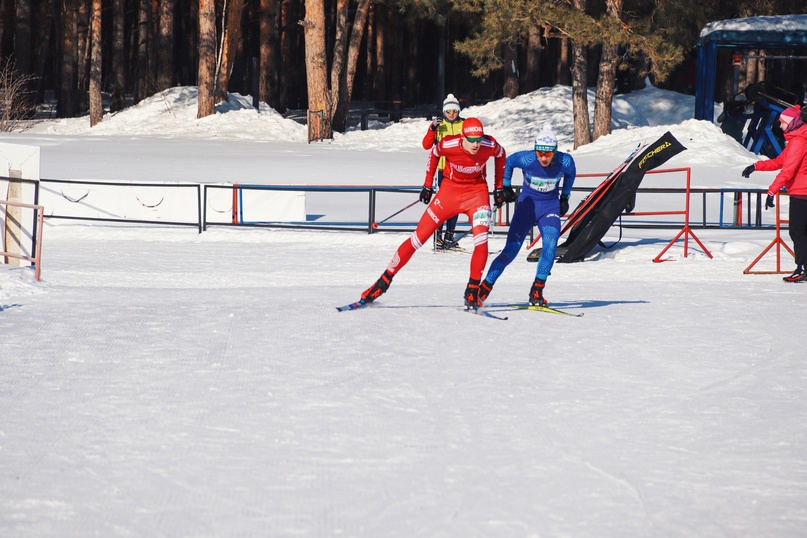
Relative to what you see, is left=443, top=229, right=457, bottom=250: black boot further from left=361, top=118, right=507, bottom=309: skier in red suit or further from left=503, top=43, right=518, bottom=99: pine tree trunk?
left=503, top=43, right=518, bottom=99: pine tree trunk

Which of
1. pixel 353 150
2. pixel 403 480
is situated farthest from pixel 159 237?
pixel 353 150

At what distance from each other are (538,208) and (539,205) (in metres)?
0.03

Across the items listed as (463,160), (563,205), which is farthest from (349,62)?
(463,160)

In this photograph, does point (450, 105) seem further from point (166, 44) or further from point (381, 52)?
point (381, 52)

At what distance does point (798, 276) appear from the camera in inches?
491

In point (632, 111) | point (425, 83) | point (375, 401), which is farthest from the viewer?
point (425, 83)

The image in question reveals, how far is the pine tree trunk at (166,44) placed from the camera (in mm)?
41625

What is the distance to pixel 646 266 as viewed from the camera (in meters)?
14.4

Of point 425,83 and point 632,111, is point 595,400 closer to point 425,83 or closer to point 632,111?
point 632,111

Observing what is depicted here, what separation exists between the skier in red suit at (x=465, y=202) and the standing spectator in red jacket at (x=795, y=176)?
371 centimetres

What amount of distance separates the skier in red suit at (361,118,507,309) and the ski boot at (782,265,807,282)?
4.38 metres

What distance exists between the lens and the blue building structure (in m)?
29.0

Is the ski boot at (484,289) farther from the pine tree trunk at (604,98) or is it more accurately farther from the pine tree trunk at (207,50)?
the pine tree trunk at (207,50)

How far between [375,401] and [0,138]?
27766 mm
